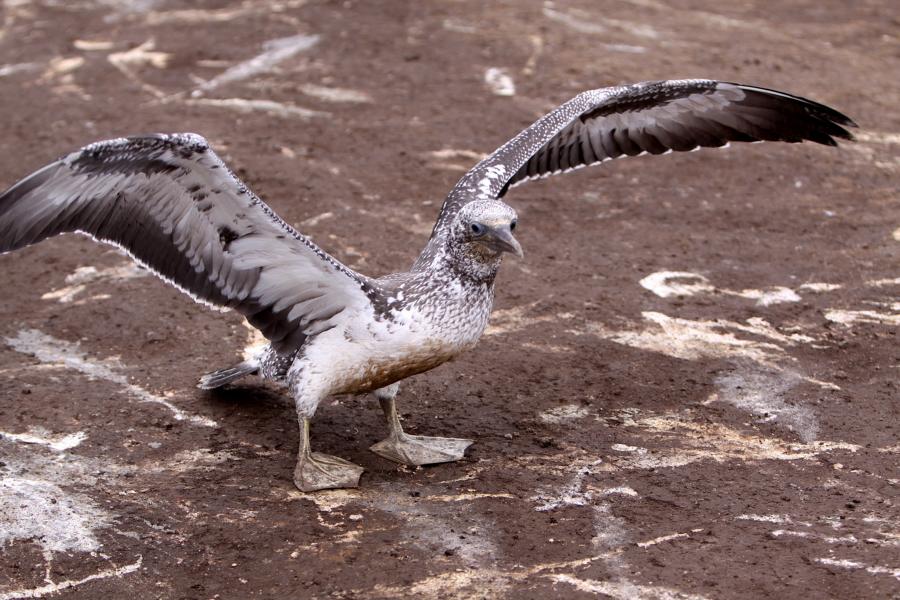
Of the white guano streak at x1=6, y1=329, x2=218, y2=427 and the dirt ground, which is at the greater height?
the dirt ground

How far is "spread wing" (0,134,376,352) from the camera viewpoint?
5.80m

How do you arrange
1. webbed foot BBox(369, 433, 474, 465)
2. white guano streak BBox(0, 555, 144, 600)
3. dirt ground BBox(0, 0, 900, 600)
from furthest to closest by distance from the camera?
webbed foot BBox(369, 433, 474, 465)
dirt ground BBox(0, 0, 900, 600)
white guano streak BBox(0, 555, 144, 600)

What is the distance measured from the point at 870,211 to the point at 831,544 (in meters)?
4.58

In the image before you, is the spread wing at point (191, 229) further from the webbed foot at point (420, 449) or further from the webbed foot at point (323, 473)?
the webbed foot at point (420, 449)

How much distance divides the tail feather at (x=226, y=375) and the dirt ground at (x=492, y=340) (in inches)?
4.4

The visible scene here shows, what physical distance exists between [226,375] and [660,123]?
313 cm

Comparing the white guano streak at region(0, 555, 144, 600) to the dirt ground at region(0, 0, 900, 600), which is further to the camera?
the dirt ground at region(0, 0, 900, 600)

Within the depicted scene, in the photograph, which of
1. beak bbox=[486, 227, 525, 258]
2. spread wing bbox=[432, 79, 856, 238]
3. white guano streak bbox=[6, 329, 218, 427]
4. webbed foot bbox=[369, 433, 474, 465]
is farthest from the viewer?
spread wing bbox=[432, 79, 856, 238]

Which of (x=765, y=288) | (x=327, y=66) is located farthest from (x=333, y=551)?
(x=327, y=66)

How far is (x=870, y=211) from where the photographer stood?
9336 millimetres

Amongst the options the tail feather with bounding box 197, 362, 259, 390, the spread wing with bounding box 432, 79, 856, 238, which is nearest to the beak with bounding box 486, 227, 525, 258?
the spread wing with bounding box 432, 79, 856, 238

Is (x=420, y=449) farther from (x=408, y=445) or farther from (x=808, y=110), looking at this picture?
(x=808, y=110)

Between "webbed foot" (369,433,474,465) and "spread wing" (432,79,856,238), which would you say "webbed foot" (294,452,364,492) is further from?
"spread wing" (432,79,856,238)

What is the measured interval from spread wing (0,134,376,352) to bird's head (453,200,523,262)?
538mm
